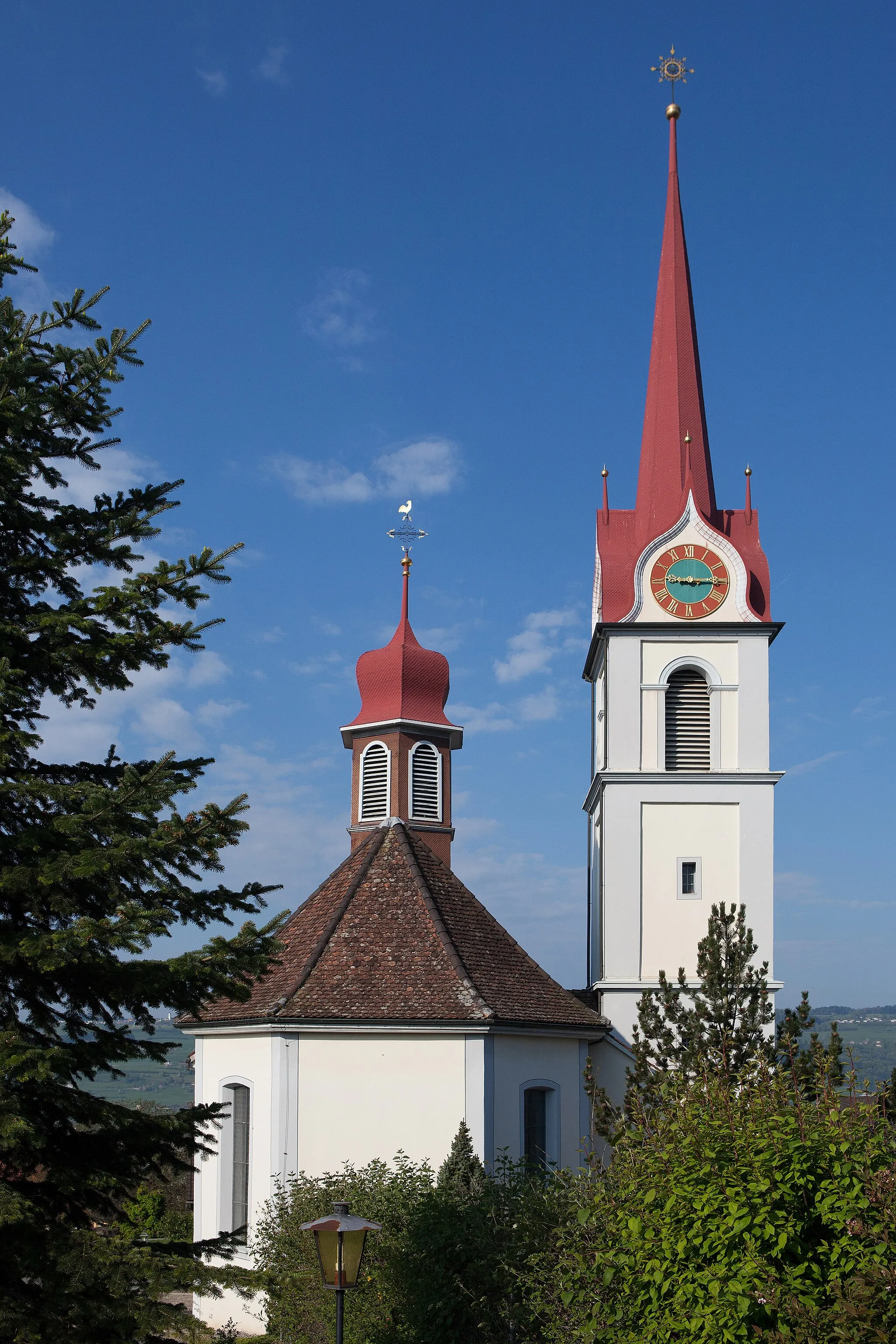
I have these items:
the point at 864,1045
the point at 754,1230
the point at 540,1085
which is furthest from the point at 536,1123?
the point at 864,1045

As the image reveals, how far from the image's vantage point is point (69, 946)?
9.05 m

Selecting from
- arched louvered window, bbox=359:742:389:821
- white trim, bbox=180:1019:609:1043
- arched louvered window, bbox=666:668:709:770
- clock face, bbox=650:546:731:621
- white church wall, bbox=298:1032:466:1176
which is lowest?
white church wall, bbox=298:1032:466:1176

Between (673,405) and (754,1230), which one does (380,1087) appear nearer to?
(754,1230)

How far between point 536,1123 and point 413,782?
7856 mm

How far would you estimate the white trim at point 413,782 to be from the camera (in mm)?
28094

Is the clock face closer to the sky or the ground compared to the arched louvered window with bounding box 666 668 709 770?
closer to the sky

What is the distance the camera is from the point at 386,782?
28547 millimetres

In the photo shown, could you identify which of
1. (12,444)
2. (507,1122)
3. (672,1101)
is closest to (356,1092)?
(507,1122)

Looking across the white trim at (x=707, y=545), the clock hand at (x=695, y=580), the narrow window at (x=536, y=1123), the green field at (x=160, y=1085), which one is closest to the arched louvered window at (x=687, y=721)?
the white trim at (x=707, y=545)

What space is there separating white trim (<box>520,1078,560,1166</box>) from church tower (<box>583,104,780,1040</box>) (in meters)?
4.03

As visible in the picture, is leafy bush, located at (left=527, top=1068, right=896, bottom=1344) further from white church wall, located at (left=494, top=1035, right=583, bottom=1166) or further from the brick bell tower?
the brick bell tower

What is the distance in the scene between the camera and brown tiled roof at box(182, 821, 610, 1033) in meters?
22.1

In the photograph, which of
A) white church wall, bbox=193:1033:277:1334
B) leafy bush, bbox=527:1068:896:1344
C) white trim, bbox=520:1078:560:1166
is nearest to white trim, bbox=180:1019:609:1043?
white church wall, bbox=193:1033:277:1334

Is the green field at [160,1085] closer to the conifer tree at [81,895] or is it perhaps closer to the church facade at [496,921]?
the church facade at [496,921]
